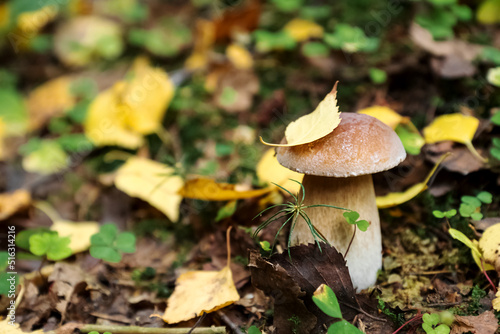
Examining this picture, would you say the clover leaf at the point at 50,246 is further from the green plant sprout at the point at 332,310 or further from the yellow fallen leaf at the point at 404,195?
the yellow fallen leaf at the point at 404,195

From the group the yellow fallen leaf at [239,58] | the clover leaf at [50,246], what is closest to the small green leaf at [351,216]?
the clover leaf at [50,246]

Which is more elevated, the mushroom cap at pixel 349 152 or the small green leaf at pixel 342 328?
the mushroom cap at pixel 349 152

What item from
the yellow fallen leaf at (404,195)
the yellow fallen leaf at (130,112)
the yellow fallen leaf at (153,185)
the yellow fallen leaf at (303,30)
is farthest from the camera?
the yellow fallen leaf at (303,30)

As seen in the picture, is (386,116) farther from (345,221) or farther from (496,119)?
(345,221)

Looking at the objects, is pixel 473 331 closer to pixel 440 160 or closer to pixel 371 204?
pixel 371 204

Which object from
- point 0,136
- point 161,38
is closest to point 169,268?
point 0,136
